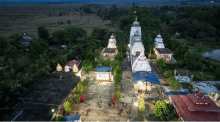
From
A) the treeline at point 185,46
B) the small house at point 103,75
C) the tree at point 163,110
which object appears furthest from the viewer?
the treeline at point 185,46

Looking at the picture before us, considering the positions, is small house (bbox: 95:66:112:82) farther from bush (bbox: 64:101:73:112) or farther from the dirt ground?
the dirt ground

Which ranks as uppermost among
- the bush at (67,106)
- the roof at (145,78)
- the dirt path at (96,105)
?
the roof at (145,78)

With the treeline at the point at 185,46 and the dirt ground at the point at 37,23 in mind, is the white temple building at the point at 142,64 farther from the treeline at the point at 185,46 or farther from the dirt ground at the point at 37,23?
the dirt ground at the point at 37,23

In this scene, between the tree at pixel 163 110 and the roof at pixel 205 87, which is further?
the roof at pixel 205 87

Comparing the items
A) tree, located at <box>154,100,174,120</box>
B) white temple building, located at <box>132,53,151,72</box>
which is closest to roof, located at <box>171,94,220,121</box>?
tree, located at <box>154,100,174,120</box>

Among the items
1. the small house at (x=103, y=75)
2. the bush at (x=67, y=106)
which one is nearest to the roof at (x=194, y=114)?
the bush at (x=67, y=106)

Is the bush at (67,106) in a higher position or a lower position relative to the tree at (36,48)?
lower

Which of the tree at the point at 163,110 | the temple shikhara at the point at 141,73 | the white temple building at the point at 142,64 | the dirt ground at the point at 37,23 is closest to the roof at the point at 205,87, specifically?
the temple shikhara at the point at 141,73

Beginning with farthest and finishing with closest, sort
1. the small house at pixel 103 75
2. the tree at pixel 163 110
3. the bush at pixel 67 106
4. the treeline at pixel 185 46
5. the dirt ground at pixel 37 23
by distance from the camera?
the dirt ground at pixel 37 23
the treeline at pixel 185 46
the small house at pixel 103 75
the bush at pixel 67 106
the tree at pixel 163 110

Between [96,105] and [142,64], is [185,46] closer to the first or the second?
[142,64]

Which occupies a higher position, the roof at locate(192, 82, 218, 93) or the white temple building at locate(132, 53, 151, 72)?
the white temple building at locate(132, 53, 151, 72)

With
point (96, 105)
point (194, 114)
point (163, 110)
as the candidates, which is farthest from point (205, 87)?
point (96, 105)

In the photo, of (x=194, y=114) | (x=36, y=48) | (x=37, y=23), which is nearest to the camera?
(x=194, y=114)
